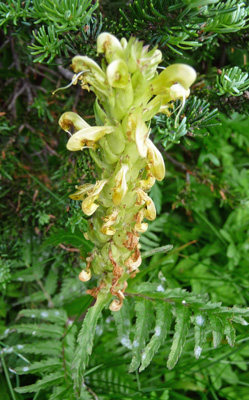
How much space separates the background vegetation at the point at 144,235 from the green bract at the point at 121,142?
211 millimetres

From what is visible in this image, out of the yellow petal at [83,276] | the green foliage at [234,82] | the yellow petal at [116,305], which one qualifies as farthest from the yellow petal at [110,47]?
the yellow petal at [116,305]

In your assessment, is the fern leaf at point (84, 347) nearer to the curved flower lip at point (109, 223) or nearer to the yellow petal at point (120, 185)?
the curved flower lip at point (109, 223)

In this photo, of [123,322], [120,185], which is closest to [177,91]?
[120,185]

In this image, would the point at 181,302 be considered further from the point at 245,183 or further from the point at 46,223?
the point at 245,183

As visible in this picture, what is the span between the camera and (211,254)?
7.46 feet

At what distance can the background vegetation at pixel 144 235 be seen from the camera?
1.35 m

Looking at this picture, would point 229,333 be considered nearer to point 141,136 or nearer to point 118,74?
point 141,136

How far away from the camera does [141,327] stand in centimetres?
143

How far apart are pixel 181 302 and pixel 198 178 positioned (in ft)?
2.79

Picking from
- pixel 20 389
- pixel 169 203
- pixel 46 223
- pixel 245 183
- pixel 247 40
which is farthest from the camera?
pixel 169 203

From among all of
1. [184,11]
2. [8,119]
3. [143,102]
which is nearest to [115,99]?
[143,102]

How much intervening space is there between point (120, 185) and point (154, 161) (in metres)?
0.13

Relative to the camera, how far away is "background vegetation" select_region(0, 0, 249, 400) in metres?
1.35

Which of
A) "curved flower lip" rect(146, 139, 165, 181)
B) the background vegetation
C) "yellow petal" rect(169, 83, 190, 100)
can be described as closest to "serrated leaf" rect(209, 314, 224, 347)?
the background vegetation
